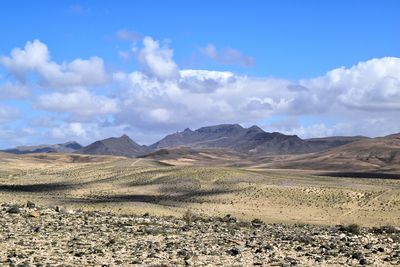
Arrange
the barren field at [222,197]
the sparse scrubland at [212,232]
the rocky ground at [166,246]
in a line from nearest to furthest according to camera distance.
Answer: the rocky ground at [166,246] < the sparse scrubland at [212,232] < the barren field at [222,197]

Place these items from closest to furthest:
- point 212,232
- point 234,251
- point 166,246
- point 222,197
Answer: point 234,251
point 166,246
point 212,232
point 222,197

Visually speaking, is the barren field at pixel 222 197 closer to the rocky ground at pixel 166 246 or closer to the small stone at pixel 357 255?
the rocky ground at pixel 166 246

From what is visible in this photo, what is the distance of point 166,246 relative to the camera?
19.3 m

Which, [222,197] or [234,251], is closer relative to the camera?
[234,251]

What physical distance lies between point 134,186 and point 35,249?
1903 inches

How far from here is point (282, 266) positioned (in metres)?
15.9

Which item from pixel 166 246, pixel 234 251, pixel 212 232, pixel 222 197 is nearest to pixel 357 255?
pixel 234 251

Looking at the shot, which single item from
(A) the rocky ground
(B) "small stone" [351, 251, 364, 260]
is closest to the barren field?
(A) the rocky ground

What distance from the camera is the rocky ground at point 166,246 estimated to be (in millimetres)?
16484

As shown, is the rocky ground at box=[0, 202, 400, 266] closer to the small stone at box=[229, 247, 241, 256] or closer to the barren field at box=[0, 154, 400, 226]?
the small stone at box=[229, 247, 241, 256]

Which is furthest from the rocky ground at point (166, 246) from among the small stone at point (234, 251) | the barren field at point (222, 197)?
the barren field at point (222, 197)

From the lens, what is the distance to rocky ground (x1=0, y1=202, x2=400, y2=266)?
54.1ft

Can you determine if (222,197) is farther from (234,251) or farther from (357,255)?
(357,255)

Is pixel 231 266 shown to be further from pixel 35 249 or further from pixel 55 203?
pixel 55 203
